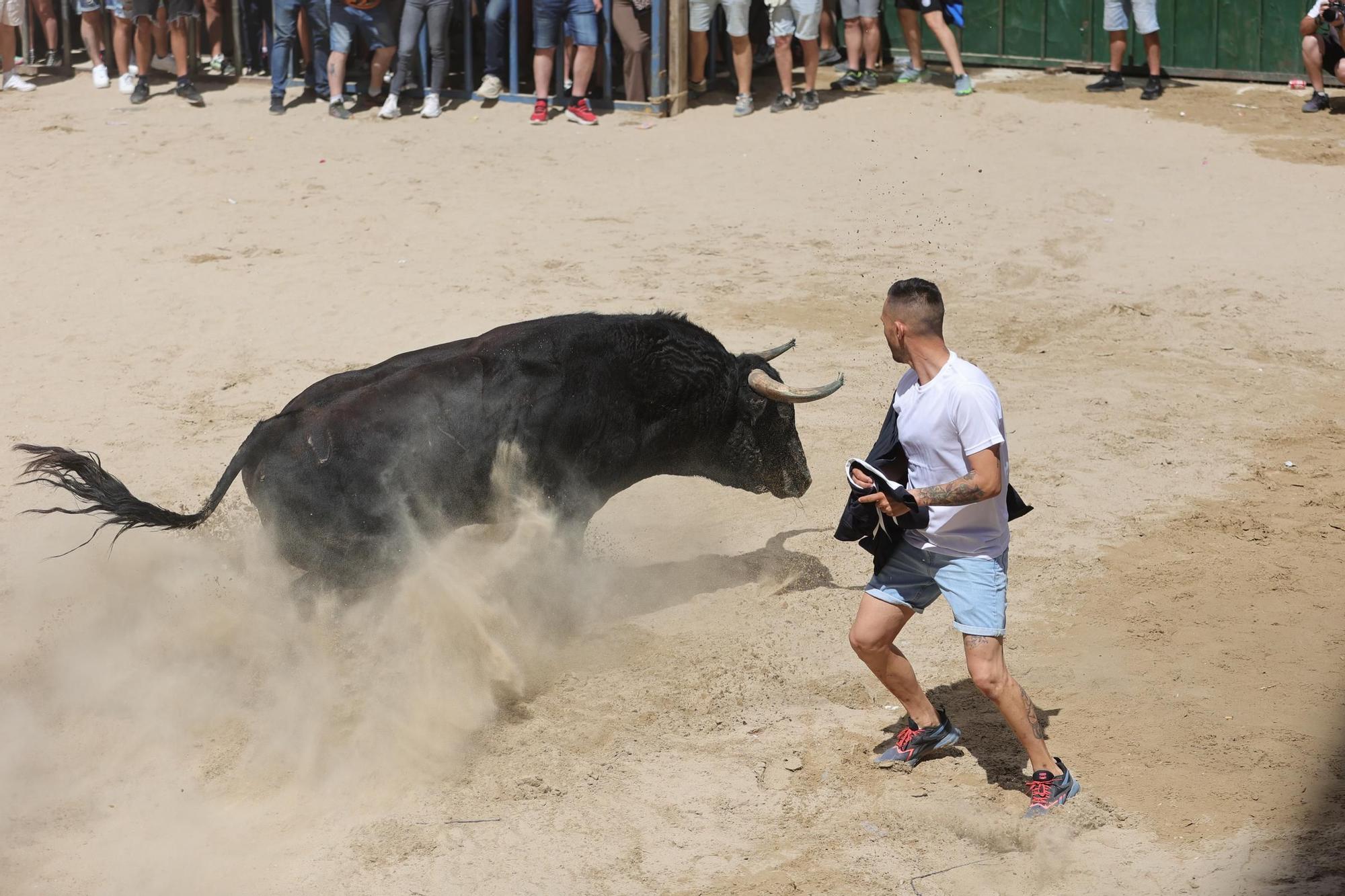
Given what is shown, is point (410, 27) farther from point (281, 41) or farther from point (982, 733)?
point (982, 733)

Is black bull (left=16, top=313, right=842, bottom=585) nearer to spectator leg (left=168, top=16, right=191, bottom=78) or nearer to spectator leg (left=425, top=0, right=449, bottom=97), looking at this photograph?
spectator leg (left=425, top=0, right=449, bottom=97)

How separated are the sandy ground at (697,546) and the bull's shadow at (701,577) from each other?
3 centimetres

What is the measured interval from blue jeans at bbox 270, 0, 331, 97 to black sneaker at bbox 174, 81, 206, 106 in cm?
79

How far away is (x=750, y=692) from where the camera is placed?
5.94 m

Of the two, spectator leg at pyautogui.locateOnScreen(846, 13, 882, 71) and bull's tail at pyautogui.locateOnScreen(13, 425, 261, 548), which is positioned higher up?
spectator leg at pyautogui.locateOnScreen(846, 13, 882, 71)

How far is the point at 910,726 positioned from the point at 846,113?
30.3 feet

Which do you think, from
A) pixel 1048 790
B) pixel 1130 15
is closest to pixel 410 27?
pixel 1130 15

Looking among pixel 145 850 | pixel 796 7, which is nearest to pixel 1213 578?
pixel 145 850

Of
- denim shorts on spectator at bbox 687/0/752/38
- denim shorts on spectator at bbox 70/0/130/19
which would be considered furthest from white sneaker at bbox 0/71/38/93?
denim shorts on spectator at bbox 687/0/752/38

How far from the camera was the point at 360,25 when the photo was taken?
45.5ft

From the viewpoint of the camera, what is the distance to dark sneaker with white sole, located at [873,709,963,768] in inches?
207

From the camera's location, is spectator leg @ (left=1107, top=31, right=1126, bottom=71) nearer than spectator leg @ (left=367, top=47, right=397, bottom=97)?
Yes

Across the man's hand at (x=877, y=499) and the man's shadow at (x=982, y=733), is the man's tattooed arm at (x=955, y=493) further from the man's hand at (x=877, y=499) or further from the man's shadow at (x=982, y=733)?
the man's shadow at (x=982, y=733)

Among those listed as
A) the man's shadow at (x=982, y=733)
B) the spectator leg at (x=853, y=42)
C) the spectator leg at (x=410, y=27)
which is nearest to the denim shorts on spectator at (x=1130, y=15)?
the spectator leg at (x=853, y=42)
